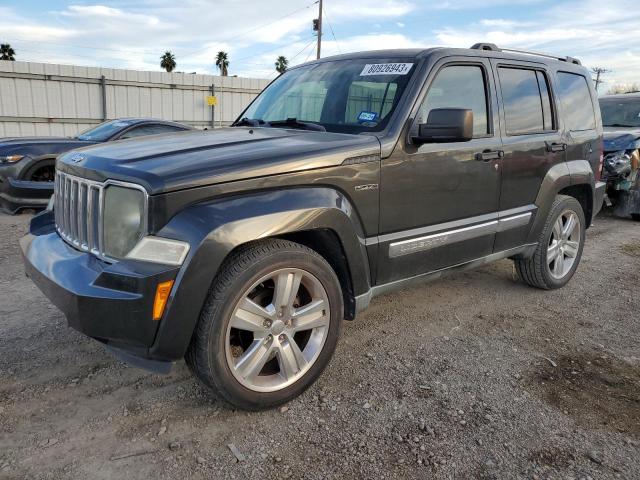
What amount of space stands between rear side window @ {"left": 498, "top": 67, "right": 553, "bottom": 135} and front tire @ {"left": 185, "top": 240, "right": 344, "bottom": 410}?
83.5 inches

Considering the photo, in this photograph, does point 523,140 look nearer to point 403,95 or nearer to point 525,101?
point 525,101

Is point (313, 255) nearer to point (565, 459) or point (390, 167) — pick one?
point (390, 167)

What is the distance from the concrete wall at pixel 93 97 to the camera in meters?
15.8

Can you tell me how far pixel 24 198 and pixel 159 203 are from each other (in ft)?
20.2

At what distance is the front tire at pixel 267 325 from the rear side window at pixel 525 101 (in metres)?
2.12

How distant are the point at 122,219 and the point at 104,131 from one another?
252 inches

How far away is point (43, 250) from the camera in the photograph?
2814 mm

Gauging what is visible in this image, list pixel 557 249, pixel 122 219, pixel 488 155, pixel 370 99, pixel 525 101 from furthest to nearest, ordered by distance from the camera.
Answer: pixel 557 249
pixel 525 101
pixel 488 155
pixel 370 99
pixel 122 219

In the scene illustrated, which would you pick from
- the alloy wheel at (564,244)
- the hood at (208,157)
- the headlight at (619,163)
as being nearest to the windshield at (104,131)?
the hood at (208,157)

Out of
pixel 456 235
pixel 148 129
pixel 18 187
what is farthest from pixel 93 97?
pixel 456 235

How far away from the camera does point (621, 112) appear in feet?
31.1

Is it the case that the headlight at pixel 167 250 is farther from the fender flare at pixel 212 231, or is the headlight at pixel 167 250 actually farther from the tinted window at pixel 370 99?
the tinted window at pixel 370 99

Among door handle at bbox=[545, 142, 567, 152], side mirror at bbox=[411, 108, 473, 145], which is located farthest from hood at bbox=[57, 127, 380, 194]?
door handle at bbox=[545, 142, 567, 152]

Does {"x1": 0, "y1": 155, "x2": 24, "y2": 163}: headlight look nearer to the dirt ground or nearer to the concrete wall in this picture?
the dirt ground
